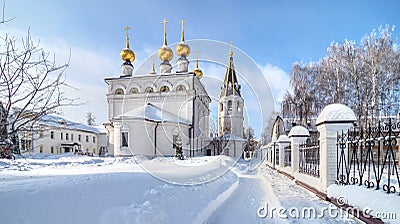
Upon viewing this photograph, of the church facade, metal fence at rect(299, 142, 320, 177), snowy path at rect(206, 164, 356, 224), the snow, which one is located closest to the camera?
the snow

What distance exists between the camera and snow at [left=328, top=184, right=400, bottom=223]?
9.22ft

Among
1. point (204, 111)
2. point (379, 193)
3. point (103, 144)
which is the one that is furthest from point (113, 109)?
point (379, 193)

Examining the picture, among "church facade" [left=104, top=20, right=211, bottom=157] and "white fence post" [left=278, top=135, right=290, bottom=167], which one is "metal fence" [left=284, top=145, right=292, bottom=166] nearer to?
"white fence post" [left=278, top=135, right=290, bottom=167]

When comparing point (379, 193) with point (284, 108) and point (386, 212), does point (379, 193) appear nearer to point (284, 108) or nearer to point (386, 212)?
point (386, 212)

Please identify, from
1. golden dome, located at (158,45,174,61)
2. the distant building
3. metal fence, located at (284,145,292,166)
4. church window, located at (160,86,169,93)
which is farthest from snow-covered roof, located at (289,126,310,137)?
golden dome, located at (158,45,174,61)

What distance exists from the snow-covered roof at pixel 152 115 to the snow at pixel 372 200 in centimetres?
1621

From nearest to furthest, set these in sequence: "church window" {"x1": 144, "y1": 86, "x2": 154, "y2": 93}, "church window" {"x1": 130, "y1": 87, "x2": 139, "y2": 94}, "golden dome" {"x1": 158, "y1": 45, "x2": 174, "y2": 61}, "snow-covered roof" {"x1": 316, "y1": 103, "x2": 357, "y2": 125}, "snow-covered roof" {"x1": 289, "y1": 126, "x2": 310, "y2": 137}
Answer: "snow-covered roof" {"x1": 316, "y1": 103, "x2": 357, "y2": 125}
"snow-covered roof" {"x1": 289, "y1": 126, "x2": 310, "y2": 137}
"church window" {"x1": 144, "y1": 86, "x2": 154, "y2": 93}
"church window" {"x1": 130, "y1": 87, "x2": 139, "y2": 94}
"golden dome" {"x1": 158, "y1": 45, "x2": 174, "y2": 61}

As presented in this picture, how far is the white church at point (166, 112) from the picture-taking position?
18.6 meters

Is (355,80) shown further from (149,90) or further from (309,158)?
(149,90)

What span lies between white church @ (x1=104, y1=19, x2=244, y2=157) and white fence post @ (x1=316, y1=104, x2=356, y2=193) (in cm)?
1420

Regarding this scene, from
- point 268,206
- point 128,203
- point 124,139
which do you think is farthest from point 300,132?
point 124,139

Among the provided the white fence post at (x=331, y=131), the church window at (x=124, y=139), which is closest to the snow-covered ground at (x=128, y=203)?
the white fence post at (x=331, y=131)

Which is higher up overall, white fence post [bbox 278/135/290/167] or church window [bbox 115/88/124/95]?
church window [bbox 115/88/124/95]

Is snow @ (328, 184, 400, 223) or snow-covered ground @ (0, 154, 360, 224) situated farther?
snow @ (328, 184, 400, 223)
